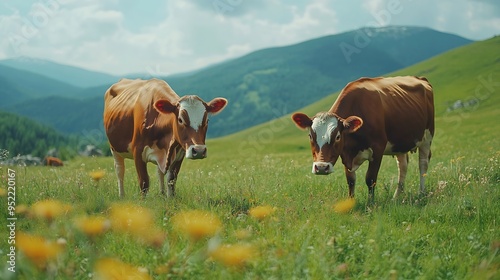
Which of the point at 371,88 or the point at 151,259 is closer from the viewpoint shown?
the point at 151,259

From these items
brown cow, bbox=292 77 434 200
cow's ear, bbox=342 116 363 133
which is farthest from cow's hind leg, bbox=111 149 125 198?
cow's ear, bbox=342 116 363 133

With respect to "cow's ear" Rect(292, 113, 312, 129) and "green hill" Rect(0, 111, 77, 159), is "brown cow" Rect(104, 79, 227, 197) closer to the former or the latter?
"cow's ear" Rect(292, 113, 312, 129)

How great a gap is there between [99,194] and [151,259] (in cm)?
394

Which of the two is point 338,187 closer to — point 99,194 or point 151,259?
point 99,194

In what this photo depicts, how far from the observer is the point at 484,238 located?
609cm

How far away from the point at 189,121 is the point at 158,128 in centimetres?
114

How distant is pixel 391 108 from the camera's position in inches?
408

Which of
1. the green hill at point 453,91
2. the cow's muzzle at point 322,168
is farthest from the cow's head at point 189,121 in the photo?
the green hill at point 453,91

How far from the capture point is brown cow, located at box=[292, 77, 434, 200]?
28.8ft

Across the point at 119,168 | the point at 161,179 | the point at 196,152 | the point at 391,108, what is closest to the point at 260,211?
the point at 196,152

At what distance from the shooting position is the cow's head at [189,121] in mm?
8703

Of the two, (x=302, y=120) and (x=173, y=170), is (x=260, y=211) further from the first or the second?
(x=173, y=170)

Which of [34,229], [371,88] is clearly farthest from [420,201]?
[34,229]

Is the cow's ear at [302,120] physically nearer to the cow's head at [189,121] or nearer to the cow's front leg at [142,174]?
the cow's head at [189,121]
